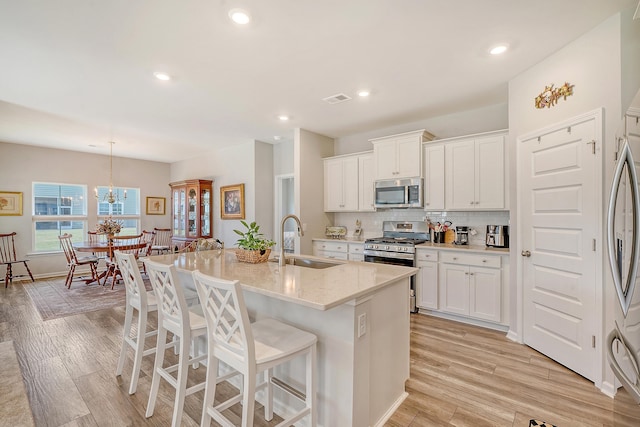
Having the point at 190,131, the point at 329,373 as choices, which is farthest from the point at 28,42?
the point at 329,373

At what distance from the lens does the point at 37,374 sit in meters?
2.45

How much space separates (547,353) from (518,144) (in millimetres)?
1996

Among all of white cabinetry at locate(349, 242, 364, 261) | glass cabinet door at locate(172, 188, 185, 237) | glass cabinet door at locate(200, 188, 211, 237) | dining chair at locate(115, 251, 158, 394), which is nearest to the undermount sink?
dining chair at locate(115, 251, 158, 394)

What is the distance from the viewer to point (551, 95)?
2.66m

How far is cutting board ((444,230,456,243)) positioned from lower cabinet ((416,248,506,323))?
52cm

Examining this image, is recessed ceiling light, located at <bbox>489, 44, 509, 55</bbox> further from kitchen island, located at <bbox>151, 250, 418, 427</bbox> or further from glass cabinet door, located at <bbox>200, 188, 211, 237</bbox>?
glass cabinet door, located at <bbox>200, 188, 211, 237</bbox>

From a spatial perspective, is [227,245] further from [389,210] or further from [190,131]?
[389,210]

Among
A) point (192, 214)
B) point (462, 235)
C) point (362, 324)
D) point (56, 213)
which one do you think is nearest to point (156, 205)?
point (192, 214)

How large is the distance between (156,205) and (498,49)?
7927 millimetres

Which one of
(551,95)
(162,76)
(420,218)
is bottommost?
(420,218)

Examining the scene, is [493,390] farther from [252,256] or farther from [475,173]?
[475,173]

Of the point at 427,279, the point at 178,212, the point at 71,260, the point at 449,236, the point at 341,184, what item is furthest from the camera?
the point at 178,212

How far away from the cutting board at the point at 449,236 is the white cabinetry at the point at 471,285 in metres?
0.52

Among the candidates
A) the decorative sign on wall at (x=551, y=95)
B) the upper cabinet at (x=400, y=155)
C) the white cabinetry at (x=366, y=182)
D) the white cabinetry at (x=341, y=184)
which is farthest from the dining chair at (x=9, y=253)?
the decorative sign on wall at (x=551, y=95)
